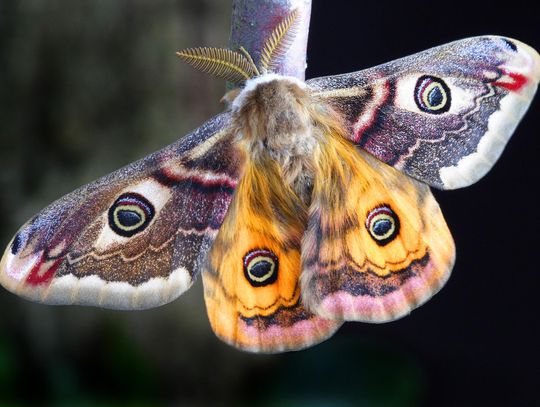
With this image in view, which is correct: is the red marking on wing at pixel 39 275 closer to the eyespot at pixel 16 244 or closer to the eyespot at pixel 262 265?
the eyespot at pixel 16 244

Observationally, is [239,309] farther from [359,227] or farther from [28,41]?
[28,41]

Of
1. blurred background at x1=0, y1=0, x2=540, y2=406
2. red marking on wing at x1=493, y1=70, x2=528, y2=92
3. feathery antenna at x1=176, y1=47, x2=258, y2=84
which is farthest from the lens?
blurred background at x1=0, y1=0, x2=540, y2=406

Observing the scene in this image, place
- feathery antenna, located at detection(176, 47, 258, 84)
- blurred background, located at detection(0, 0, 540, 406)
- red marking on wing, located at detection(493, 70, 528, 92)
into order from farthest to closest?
blurred background, located at detection(0, 0, 540, 406) < red marking on wing, located at detection(493, 70, 528, 92) < feathery antenna, located at detection(176, 47, 258, 84)

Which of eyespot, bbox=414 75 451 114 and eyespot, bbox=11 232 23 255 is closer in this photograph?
eyespot, bbox=11 232 23 255

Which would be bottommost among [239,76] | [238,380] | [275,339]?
[238,380]

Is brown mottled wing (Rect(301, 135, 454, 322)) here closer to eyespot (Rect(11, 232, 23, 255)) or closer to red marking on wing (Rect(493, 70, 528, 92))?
red marking on wing (Rect(493, 70, 528, 92))

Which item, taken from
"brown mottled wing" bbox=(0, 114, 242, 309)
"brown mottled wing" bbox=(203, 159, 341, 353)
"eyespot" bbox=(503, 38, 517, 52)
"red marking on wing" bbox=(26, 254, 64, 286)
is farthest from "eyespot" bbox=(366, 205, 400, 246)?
"red marking on wing" bbox=(26, 254, 64, 286)

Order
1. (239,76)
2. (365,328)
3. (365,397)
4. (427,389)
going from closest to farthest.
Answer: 1. (239,76)
2. (365,397)
3. (427,389)
4. (365,328)

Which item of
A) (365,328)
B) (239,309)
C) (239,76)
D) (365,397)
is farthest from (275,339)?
(365,328)
